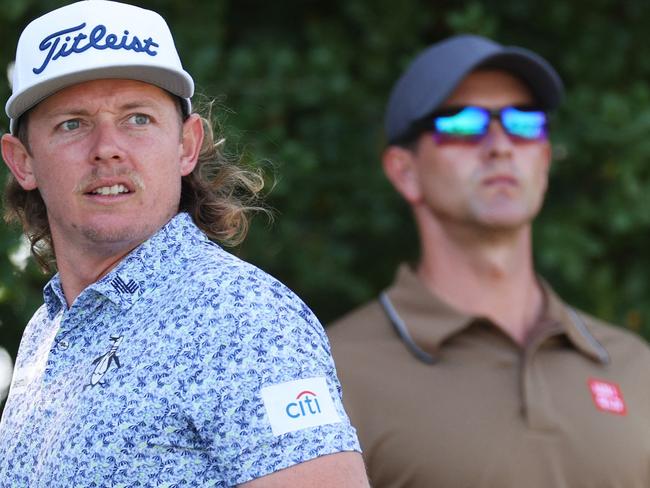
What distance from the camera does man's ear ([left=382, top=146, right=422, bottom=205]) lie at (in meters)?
3.87

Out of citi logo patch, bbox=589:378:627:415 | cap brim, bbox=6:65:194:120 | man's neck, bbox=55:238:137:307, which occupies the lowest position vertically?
citi logo patch, bbox=589:378:627:415

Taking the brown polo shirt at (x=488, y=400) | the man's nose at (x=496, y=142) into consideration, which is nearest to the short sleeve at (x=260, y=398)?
the brown polo shirt at (x=488, y=400)

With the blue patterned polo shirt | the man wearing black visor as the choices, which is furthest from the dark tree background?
the blue patterned polo shirt

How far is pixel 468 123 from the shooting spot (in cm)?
374

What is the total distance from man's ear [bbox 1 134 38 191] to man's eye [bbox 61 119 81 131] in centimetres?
19

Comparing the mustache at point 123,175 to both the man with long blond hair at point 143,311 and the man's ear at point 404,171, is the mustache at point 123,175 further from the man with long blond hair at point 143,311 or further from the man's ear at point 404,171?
the man's ear at point 404,171

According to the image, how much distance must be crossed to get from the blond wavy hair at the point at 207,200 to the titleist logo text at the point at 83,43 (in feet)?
0.53

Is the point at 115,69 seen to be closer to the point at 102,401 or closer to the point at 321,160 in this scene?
the point at 102,401

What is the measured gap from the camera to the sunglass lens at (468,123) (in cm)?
374

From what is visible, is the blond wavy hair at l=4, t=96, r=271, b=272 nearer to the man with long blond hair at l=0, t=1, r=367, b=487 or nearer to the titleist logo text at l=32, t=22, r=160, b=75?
the man with long blond hair at l=0, t=1, r=367, b=487

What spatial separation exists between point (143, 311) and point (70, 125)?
40 cm

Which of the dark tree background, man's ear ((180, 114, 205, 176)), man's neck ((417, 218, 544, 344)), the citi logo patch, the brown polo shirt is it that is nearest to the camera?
man's ear ((180, 114, 205, 176))

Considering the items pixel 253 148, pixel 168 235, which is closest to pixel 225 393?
pixel 168 235

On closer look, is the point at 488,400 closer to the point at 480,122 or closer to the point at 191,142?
the point at 480,122
